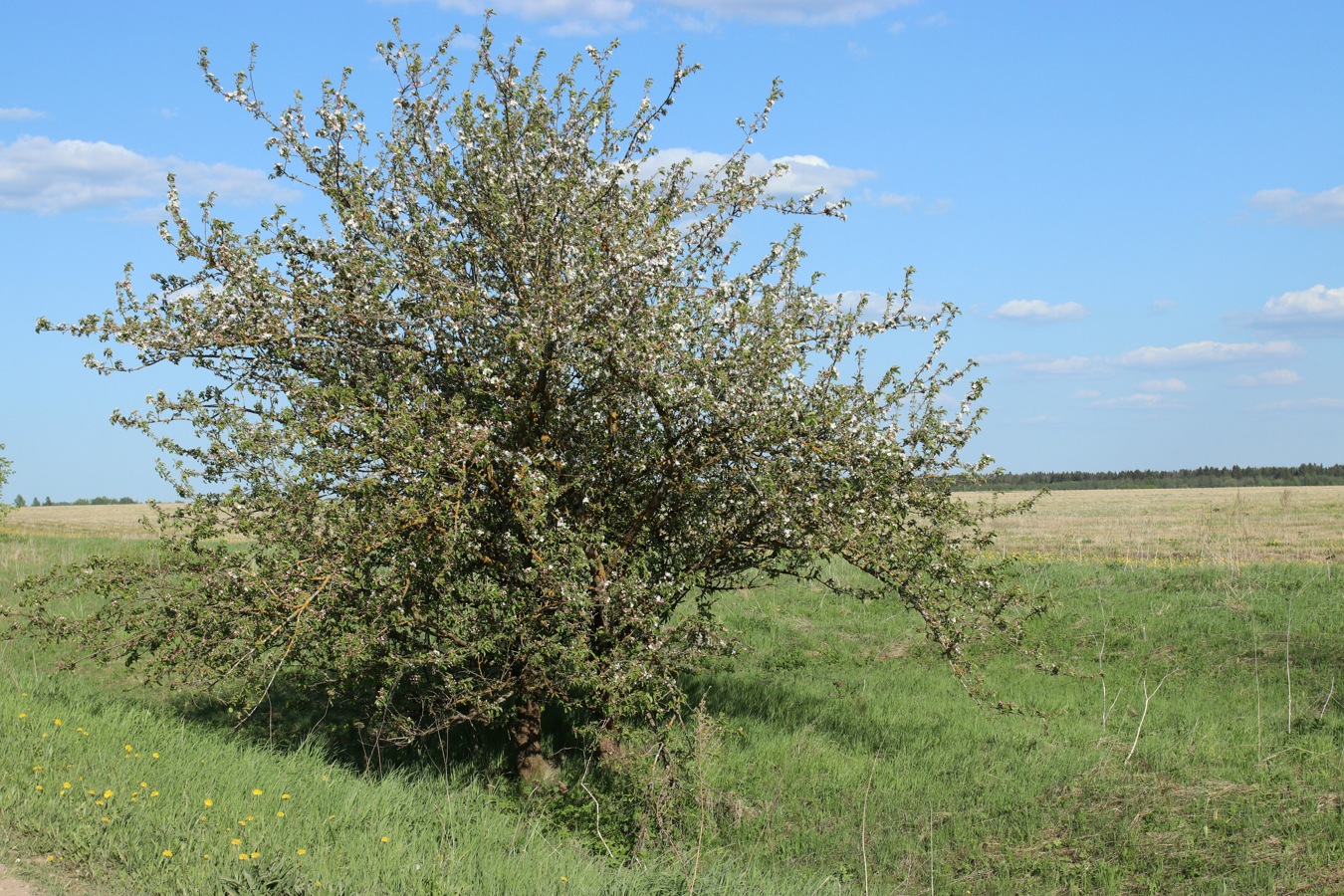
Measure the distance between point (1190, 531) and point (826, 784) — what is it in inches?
1322

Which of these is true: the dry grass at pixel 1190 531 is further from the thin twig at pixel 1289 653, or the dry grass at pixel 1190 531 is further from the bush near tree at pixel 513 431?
the bush near tree at pixel 513 431

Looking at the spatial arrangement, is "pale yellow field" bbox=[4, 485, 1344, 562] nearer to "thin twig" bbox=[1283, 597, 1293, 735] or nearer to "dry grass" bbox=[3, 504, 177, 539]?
"dry grass" bbox=[3, 504, 177, 539]

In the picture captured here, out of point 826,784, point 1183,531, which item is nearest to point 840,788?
point 826,784

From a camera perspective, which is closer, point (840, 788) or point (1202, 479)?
point (840, 788)

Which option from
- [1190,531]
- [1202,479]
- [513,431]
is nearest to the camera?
[513,431]

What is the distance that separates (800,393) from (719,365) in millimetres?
1114

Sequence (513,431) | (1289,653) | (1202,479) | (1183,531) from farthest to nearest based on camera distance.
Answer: (1202,479) → (1183,531) → (1289,653) → (513,431)

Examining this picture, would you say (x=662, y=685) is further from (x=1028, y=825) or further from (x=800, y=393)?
(x=1028, y=825)

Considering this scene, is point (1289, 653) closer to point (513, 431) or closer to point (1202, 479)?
point (513, 431)

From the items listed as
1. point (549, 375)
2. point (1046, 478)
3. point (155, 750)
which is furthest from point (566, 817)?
point (1046, 478)

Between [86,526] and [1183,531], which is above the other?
[86,526]

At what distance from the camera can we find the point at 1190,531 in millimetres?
40031

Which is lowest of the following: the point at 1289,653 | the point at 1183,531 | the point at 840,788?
the point at 840,788

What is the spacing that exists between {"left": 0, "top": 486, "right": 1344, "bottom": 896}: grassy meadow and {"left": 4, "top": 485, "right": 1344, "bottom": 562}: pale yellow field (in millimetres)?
8120
